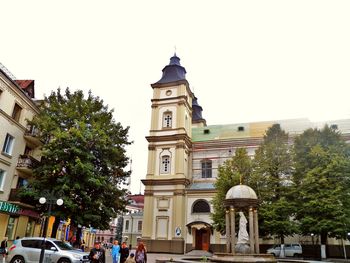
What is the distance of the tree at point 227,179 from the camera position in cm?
2730

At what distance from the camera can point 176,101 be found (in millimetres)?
41781

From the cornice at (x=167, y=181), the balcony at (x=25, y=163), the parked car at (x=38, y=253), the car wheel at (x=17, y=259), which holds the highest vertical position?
the cornice at (x=167, y=181)

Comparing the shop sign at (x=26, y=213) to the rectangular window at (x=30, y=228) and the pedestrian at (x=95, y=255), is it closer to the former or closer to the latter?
the rectangular window at (x=30, y=228)

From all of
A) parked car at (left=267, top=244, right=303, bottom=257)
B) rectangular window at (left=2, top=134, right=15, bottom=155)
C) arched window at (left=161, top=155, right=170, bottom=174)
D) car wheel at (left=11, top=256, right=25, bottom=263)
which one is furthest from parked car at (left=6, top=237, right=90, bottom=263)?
arched window at (left=161, top=155, right=170, bottom=174)

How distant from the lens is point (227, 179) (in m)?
27.8

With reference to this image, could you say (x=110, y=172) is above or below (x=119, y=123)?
below

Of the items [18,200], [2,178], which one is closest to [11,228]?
[18,200]

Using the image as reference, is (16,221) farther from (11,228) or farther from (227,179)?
(227,179)

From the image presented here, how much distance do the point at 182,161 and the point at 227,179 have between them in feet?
37.6

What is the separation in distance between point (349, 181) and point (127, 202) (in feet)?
61.9

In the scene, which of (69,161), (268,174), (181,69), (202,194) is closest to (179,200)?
(202,194)

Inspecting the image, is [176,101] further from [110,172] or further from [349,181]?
[349,181]

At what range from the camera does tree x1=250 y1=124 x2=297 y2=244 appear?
82.9 feet

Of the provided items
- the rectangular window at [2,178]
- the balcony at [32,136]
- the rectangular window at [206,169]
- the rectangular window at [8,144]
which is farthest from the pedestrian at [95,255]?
the rectangular window at [206,169]
